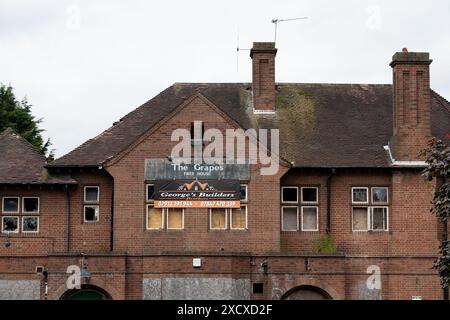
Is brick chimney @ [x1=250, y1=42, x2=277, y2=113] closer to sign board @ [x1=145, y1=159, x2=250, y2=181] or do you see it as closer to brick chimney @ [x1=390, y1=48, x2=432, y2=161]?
sign board @ [x1=145, y1=159, x2=250, y2=181]

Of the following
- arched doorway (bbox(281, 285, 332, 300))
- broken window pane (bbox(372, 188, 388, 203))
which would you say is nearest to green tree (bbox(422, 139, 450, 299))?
arched doorway (bbox(281, 285, 332, 300))

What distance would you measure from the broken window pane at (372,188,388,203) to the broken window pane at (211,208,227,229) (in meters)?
5.75

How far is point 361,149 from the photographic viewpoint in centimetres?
3831

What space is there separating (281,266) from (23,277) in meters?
9.22

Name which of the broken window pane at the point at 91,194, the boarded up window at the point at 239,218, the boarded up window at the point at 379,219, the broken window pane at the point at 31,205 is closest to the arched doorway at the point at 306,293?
the boarded up window at the point at 239,218

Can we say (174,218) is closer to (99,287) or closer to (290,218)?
(99,287)

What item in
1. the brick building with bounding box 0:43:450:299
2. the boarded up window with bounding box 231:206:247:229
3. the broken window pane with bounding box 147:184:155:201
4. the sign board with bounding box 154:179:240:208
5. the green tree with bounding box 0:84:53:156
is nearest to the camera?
the brick building with bounding box 0:43:450:299

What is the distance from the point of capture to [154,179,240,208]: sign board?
119 ft

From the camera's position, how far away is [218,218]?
119 ft

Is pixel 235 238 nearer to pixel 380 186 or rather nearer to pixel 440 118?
pixel 380 186

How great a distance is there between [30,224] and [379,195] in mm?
13054

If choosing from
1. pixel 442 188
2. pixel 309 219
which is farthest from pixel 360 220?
pixel 442 188

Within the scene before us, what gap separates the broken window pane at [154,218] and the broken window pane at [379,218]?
313 inches

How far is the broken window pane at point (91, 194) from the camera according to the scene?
37.7 m
